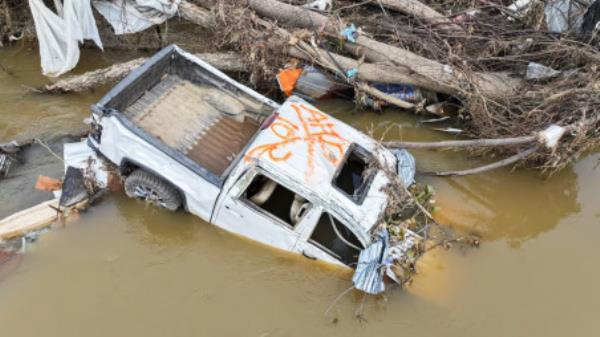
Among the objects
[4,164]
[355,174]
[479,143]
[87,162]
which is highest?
[479,143]

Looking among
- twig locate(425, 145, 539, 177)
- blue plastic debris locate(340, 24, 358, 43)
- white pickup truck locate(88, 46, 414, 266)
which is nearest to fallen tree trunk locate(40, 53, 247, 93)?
white pickup truck locate(88, 46, 414, 266)

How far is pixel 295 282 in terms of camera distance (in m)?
5.86

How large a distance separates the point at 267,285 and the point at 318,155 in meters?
1.67

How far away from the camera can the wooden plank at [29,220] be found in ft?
19.0

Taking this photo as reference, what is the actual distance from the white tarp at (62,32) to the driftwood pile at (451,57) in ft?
1.87

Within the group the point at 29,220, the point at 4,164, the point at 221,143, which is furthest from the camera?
the point at 4,164

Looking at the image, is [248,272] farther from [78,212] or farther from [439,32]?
[439,32]

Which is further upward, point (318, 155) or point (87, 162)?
point (318, 155)

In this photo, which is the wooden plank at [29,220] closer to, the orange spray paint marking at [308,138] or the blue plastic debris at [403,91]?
the orange spray paint marking at [308,138]

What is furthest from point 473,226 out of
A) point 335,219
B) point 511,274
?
point 335,219

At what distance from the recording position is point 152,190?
19.0 ft

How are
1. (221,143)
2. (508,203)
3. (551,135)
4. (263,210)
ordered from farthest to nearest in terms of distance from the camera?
(508,203), (551,135), (221,143), (263,210)

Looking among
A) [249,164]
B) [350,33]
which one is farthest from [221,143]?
[350,33]

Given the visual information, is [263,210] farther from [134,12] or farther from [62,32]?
[62,32]
